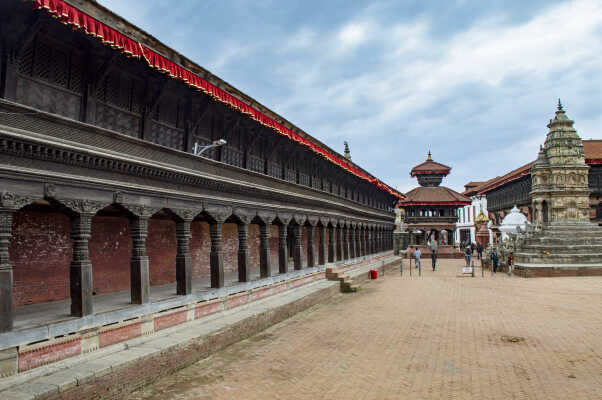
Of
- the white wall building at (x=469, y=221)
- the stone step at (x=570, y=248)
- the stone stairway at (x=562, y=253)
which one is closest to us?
the stone stairway at (x=562, y=253)

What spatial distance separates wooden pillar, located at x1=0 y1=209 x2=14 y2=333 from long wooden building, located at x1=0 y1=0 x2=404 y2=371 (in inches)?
0.7

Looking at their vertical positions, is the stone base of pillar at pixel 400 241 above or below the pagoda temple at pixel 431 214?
below

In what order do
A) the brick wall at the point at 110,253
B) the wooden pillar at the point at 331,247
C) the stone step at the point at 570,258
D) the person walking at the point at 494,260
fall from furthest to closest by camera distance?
the person walking at the point at 494,260, the stone step at the point at 570,258, the wooden pillar at the point at 331,247, the brick wall at the point at 110,253

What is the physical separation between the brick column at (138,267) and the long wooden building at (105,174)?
22 millimetres

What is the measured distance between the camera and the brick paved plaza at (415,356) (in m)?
7.40

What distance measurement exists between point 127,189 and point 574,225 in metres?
31.3

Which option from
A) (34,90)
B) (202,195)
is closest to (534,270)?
(202,195)

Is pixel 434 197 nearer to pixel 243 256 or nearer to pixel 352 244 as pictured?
pixel 352 244

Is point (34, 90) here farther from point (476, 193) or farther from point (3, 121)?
point (476, 193)

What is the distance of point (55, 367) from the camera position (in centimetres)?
675

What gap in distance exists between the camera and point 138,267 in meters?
8.98

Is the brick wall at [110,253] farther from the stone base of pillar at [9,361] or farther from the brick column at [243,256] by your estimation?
the stone base of pillar at [9,361]

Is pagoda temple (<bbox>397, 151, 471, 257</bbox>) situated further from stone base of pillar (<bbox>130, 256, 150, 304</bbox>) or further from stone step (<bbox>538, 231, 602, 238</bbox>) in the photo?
stone base of pillar (<bbox>130, 256, 150, 304</bbox>)

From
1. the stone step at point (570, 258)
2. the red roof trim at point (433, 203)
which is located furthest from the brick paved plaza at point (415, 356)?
the red roof trim at point (433, 203)
